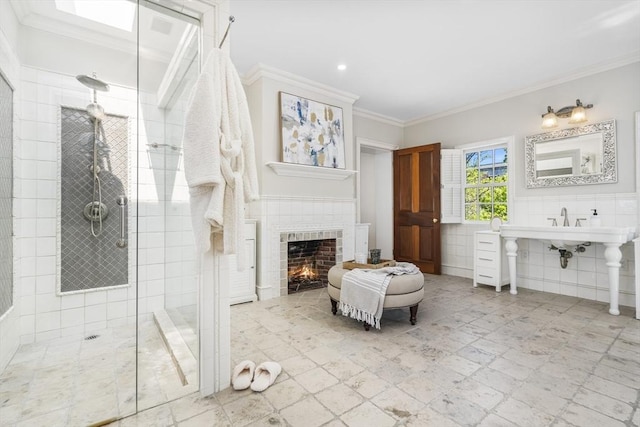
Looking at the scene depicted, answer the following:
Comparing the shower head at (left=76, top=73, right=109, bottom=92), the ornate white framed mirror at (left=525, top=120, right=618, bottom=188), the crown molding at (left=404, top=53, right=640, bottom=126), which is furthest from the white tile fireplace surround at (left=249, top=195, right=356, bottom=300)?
the ornate white framed mirror at (left=525, top=120, right=618, bottom=188)

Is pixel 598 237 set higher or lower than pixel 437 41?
lower

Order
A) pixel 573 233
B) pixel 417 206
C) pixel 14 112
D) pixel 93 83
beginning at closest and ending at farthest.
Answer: pixel 14 112 → pixel 93 83 → pixel 573 233 → pixel 417 206

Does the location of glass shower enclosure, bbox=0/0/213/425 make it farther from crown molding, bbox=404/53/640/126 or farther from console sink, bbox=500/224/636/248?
crown molding, bbox=404/53/640/126

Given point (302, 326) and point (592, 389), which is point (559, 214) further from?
point (302, 326)

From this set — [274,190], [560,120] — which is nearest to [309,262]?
[274,190]

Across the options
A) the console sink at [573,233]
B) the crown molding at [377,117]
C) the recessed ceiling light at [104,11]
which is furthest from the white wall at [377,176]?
the recessed ceiling light at [104,11]

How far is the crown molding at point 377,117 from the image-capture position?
16.1ft

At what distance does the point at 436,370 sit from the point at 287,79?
3429 millimetres

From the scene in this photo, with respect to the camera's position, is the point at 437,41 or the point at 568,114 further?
the point at 568,114

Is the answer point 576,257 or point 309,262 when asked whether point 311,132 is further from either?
point 576,257

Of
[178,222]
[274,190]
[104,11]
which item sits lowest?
[178,222]

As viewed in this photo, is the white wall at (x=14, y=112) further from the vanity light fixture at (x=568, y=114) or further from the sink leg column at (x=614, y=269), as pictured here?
the vanity light fixture at (x=568, y=114)

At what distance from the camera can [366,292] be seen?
8.57 feet

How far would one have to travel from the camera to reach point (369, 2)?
2439 millimetres
